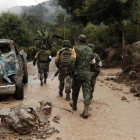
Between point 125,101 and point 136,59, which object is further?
point 136,59

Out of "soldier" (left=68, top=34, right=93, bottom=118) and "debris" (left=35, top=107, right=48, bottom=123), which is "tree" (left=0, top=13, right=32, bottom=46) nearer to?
"soldier" (left=68, top=34, right=93, bottom=118)

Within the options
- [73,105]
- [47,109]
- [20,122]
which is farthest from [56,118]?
[20,122]

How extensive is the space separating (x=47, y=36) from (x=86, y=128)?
3335 centimetres

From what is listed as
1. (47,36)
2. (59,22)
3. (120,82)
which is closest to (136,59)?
(120,82)

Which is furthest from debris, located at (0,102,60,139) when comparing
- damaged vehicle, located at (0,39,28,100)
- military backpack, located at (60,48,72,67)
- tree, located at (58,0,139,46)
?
tree, located at (58,0,139,46)

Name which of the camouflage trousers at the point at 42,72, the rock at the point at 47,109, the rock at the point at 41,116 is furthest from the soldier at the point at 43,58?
the rock at the point at 41,116

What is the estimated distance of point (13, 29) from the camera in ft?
112

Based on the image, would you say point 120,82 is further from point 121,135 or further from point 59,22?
point 59,22

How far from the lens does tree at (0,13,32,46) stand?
3344cm

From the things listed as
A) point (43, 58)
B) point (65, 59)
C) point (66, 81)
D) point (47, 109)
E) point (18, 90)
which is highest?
point (65, 59)

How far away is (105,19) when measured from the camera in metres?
20.2

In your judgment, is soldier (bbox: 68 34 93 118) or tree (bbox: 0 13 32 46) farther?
tree (bbox: 0 13 32 46)

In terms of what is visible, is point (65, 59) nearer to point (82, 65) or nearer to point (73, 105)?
point (73, 105)

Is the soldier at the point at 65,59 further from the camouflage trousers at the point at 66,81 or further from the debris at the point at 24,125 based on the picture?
the debris at the point at 24,125
